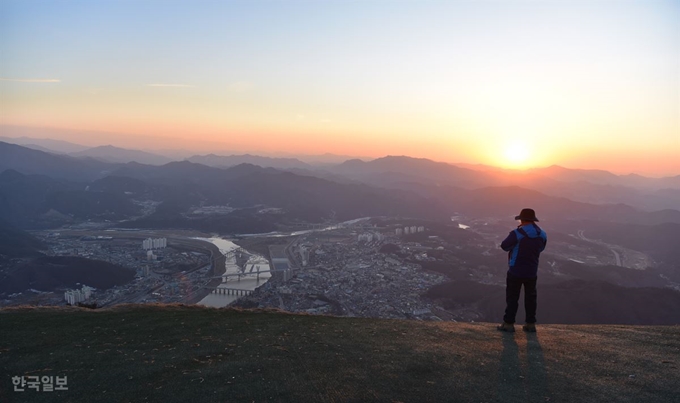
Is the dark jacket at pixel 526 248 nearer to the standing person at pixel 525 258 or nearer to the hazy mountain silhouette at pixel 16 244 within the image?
the standing person at pixel 525 258

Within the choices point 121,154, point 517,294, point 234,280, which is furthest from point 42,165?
point 517,294

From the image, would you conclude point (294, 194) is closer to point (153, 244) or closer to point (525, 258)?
point (153, 244)

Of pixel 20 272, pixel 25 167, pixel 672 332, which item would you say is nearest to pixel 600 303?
pixel 672 332

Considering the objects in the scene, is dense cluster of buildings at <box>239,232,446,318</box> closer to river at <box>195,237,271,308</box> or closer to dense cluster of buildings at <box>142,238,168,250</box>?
river at <box>195,237,271,308</box>

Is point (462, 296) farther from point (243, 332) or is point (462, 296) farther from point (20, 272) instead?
point (20, 272)

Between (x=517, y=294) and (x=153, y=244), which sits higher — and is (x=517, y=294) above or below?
above

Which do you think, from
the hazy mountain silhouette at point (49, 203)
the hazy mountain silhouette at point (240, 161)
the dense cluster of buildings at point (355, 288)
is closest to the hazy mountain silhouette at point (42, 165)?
the hazy mountain silhouette at point (49, 203)

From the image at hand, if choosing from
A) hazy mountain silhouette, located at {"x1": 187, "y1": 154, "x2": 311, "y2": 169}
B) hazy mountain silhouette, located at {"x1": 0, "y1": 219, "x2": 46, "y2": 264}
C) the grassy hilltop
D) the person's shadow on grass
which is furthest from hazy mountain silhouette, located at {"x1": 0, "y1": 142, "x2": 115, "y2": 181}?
the person's shadow on grass

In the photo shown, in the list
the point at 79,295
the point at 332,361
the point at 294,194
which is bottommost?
the point at 79,295
